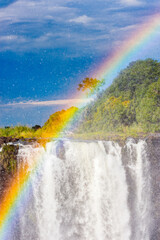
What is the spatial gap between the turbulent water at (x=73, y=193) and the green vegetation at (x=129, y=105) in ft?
22.6

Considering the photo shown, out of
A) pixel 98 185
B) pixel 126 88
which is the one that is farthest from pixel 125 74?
pixel 98 185

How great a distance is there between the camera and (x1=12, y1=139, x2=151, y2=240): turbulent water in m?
14.9

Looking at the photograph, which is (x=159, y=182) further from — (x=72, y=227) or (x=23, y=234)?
(x=23, y=234)

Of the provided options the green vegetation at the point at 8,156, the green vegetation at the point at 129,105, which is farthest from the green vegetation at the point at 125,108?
the green vegetation at the point at 8,156

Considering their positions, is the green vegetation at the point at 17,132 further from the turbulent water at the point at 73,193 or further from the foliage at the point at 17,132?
the turbulent water at the point at 73,193

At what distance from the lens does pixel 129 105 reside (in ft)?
81.7

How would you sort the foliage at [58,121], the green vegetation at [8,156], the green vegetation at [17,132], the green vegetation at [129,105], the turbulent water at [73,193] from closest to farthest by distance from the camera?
1. the green vegetation at [8,156]
2. the turbulent water at [73,193]
3. the green vegetation at [17,132]
4. the foliage at [58,121]
5. the green vegetation at [129,105]

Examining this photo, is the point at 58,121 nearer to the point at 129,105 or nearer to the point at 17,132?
the point at 129,105

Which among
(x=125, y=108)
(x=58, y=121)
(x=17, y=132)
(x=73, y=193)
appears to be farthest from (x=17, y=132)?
(x=125, y=108)

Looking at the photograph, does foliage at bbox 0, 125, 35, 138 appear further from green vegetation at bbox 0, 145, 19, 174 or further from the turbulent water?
the turbulent water

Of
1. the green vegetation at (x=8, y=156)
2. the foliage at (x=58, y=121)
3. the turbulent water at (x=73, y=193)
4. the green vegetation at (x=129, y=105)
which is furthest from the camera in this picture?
the green vegetation at (x=129, y=105)

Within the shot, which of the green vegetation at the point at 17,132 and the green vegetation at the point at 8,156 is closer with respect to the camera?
the green vegetation at the point at 8,156

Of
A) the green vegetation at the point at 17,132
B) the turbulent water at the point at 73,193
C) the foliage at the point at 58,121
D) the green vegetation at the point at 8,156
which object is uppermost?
the foliage at the point at 58,121

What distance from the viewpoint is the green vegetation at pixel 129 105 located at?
75.4 ft
